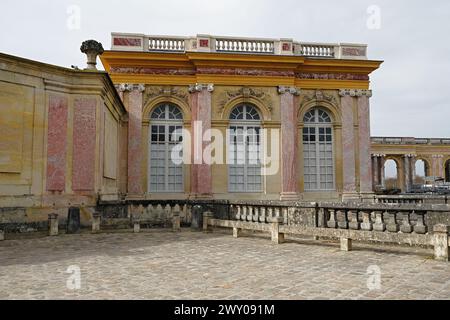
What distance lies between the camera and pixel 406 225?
5914 mm

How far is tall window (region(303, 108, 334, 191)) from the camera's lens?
15.5 meters

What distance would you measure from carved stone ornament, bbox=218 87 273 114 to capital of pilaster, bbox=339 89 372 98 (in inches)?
130

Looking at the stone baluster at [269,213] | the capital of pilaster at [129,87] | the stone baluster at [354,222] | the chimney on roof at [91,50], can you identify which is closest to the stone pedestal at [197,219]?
the stone baluster at [269,213]

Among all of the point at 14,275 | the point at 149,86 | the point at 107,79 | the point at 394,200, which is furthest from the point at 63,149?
the point at 394,200

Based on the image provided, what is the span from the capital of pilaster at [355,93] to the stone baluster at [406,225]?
417 inches

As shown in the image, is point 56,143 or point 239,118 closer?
point 56,143

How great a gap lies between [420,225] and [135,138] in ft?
36.5

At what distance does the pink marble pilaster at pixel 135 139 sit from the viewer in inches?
560

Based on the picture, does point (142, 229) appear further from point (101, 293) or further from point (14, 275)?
point (101, 293)

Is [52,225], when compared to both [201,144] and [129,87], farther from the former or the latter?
[129,87]

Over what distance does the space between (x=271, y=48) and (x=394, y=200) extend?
8019 mm

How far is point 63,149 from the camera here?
367 inches

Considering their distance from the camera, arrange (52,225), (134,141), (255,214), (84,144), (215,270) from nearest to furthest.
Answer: (215,270) < (52,225) < (255,214) < (84,144) < (134,141)

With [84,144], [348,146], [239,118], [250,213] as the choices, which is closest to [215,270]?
[250,213]
